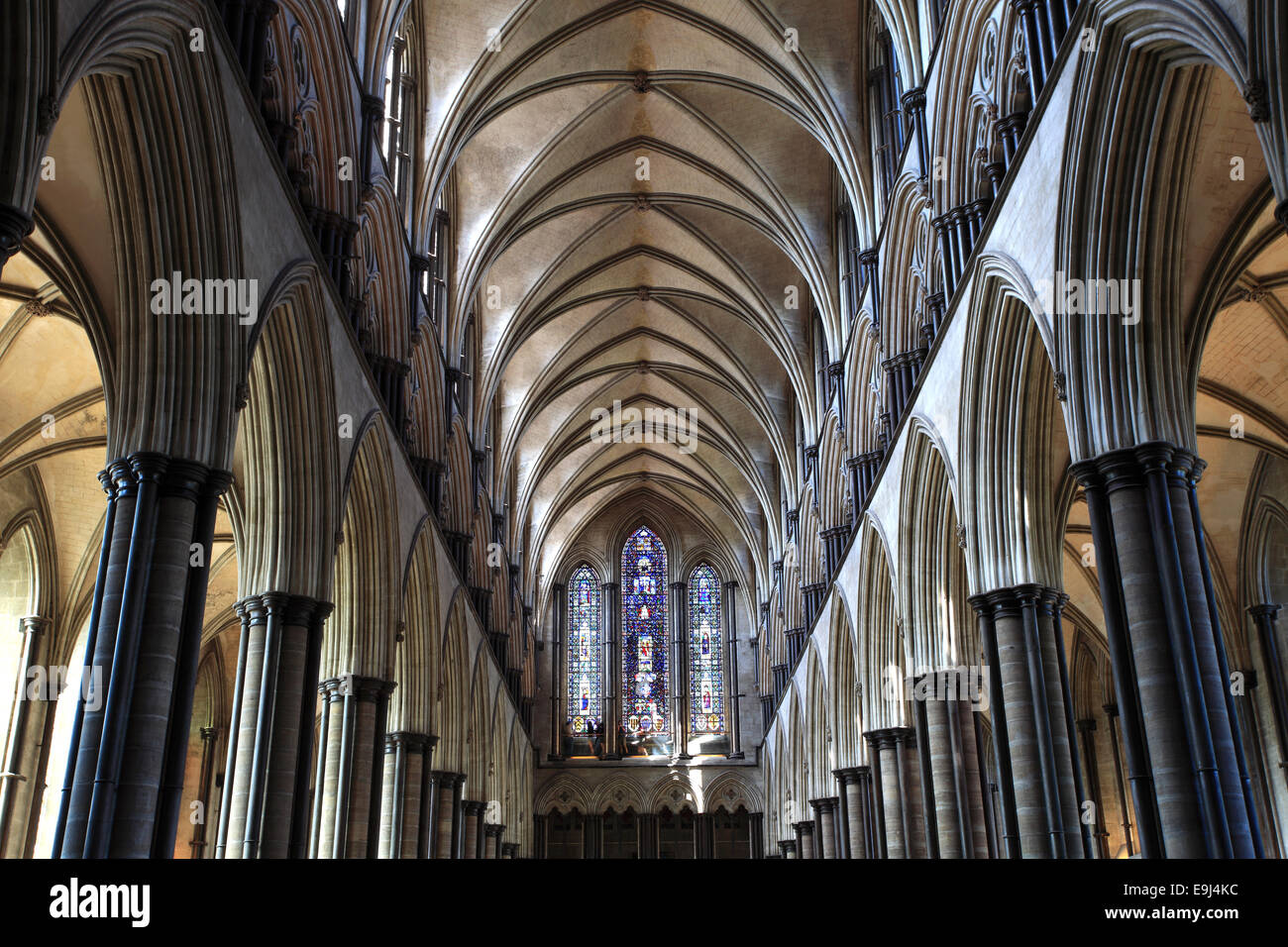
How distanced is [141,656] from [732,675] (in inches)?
1085

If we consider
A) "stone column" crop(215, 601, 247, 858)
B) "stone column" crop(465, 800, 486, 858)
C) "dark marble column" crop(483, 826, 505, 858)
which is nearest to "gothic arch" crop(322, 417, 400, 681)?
"stone column" crop(215, 601, 247, 858)

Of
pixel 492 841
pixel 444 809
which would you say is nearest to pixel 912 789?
pixel 444 809

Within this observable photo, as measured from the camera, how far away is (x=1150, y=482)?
8812 mm

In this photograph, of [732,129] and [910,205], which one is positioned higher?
[732,129]

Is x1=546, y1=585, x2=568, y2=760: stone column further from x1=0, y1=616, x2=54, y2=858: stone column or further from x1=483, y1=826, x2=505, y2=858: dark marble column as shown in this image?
x1=0, y1=616, x2=54, y2=858: stone column

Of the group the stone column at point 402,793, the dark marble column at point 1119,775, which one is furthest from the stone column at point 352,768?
the dark marble column at point 1119,775

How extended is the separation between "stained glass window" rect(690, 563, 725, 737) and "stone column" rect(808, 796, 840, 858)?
1017 centimetres

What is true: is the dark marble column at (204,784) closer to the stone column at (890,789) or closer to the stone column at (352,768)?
the stone column at (352,768)

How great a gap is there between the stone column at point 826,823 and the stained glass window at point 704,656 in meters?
10.2

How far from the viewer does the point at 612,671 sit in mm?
34906

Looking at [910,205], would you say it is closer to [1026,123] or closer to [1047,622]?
[1026,123]

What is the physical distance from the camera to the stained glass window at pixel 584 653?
35.0 metres

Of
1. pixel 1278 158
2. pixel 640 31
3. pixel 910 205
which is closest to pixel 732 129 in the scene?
pixel 640 31
